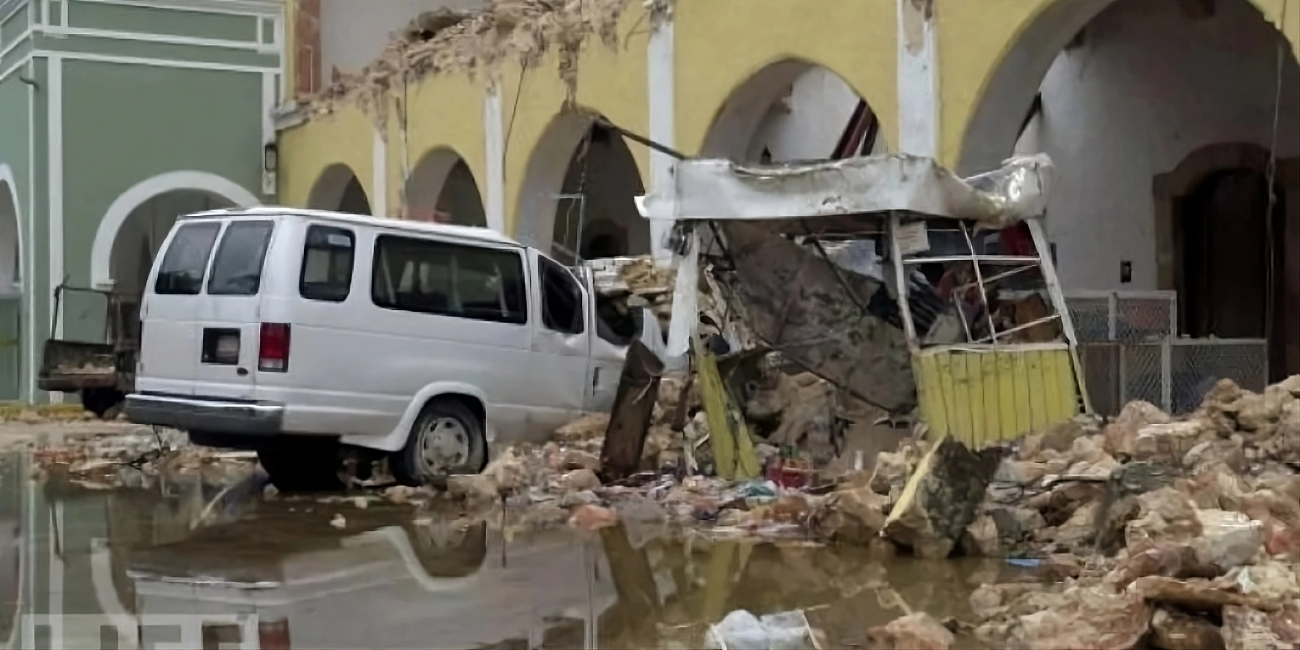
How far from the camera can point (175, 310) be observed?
10555 mm

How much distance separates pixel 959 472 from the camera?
7848 mm

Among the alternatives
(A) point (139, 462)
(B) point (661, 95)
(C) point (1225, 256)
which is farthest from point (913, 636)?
(C) point (1225, 256)

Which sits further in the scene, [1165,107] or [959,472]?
[1165,107]

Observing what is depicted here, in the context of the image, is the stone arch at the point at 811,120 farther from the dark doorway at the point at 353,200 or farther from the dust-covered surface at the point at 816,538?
the dust-covered surface at the point at 816,538

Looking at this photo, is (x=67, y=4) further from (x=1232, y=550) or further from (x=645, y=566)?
(x=1232, y=550)

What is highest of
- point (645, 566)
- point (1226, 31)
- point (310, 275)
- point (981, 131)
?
point (1226, 31)

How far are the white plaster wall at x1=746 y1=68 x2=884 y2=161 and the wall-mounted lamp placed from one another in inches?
366

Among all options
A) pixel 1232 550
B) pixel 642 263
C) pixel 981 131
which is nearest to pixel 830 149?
pixel 642 263

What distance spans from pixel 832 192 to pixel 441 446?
10.9 feet

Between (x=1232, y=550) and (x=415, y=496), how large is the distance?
244 inches

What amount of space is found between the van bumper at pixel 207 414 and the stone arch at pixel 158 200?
14.5 metres

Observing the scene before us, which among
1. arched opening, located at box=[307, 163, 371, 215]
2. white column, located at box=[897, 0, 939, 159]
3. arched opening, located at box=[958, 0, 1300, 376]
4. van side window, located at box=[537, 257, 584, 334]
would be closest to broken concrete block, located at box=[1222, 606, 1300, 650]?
van side window, located at box=[537, 257, 584, 334]

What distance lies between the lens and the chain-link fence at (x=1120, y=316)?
467 inches

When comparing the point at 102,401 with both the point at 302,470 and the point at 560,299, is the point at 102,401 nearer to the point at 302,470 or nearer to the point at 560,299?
the point at 302,470
